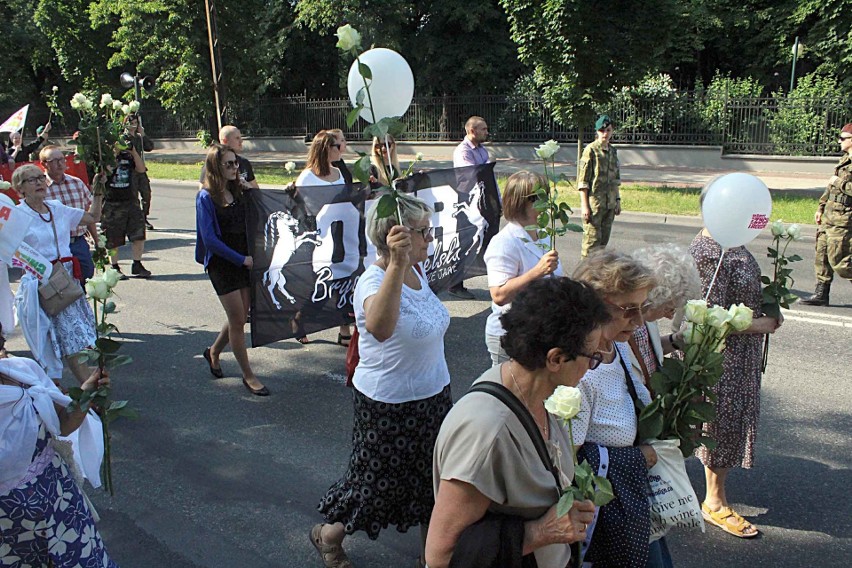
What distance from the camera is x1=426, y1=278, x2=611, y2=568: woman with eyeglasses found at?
6.78 ft

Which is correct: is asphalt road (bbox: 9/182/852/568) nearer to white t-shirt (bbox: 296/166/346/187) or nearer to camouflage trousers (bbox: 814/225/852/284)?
camouflage trousers (bbox: 814/225/852/284)

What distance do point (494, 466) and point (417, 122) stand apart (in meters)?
27.7

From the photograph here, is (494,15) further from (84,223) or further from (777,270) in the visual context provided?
(777,270)

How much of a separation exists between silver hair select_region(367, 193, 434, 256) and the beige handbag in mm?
3078

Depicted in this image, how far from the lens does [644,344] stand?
312 centimetres

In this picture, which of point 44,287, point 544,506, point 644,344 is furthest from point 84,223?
point 544,506

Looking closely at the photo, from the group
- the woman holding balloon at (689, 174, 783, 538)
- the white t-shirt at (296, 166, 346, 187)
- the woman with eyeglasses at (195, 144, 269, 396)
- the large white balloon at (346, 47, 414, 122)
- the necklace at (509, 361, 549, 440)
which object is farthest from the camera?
the white t-shirt at (296, 166, 346, 187)

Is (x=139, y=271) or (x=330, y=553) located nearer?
(x=330, y=553)

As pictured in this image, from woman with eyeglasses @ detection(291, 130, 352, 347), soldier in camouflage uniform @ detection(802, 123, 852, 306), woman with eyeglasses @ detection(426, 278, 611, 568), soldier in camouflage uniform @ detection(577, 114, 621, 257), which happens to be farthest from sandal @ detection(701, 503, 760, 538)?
soldier in camouflage uniform @ detection(577, 114, 621, 257)

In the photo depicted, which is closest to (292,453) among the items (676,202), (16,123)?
(16,123)

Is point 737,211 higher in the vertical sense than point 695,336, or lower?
higher

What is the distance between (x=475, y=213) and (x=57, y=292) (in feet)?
13.1

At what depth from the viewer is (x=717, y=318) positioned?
2770 millimetres

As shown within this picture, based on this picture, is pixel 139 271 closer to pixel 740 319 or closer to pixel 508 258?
pixel 508 258
